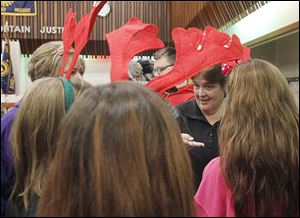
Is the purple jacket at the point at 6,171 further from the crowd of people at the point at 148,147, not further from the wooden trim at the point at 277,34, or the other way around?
the wooden trim at the point at 277,34

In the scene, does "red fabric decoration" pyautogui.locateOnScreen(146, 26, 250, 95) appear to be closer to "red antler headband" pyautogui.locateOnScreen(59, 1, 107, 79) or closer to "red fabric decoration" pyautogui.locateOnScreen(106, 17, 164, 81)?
"red fabric decoration" pyautogui.locateOnScreen(106, 17, 164, 81)

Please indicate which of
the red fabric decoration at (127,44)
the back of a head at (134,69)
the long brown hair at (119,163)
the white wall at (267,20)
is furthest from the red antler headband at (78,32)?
the white wall at (267,20)

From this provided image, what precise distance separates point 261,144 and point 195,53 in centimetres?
67

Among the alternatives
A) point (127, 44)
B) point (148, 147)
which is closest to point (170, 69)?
point (127, 44)

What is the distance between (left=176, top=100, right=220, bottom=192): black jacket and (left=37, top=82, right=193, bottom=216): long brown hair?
1.20 m

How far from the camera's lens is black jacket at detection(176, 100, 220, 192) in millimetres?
2209

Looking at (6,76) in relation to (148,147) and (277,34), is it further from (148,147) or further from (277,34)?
(148,147)

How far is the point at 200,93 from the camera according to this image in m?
2.29

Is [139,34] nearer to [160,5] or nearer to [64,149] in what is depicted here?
[64,149]

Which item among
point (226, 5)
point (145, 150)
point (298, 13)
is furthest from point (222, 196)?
point (226, 5)

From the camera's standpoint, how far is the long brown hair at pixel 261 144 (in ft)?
4.40

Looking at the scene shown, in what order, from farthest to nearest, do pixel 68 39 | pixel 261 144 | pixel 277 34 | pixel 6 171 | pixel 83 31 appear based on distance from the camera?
pixel 277 34, pixel 68 39, pixel 83 31, pixel 6 171, pixel 261 144

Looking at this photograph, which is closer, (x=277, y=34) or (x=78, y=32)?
(x=78, y=32)

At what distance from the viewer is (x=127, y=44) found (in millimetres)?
1953
